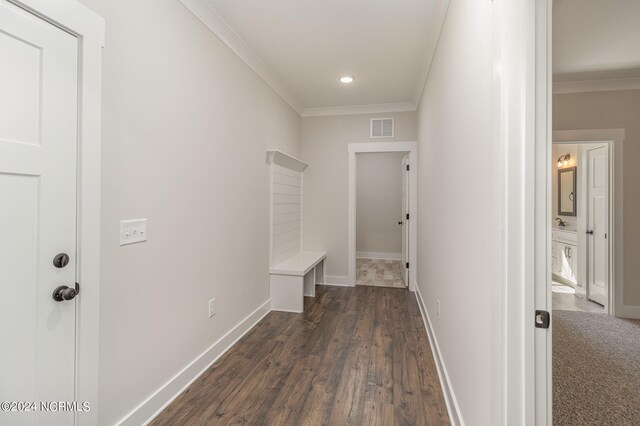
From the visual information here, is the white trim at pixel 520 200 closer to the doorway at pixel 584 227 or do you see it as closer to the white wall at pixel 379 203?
the doorway at pixel 584 227

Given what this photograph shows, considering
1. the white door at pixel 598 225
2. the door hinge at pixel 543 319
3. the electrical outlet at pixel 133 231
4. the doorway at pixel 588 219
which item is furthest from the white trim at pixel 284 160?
the white door at pixel 598 225

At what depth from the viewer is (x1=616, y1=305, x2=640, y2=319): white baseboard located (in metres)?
3.47

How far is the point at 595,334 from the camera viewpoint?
3.02 metres

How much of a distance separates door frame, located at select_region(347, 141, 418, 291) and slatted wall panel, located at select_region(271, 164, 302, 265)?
77 cm

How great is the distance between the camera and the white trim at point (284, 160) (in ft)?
11.4

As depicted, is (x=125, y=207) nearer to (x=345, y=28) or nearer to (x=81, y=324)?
(x=81, y=324)

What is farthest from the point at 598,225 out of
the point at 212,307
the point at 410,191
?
the point at 212,307

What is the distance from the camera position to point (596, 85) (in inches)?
135

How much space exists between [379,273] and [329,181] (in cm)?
204

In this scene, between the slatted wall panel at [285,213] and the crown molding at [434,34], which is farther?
the slatted wall panel at [285,213]

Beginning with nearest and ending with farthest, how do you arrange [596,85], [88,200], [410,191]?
[88,200], [596,85], [410,191]

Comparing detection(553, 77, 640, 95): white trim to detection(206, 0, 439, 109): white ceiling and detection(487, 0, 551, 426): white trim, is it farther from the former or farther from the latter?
detection(487, 0, 551, 426): white trim

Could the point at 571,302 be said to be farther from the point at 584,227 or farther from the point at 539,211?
the point at 539,211

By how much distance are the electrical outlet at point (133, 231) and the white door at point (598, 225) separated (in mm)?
4722
